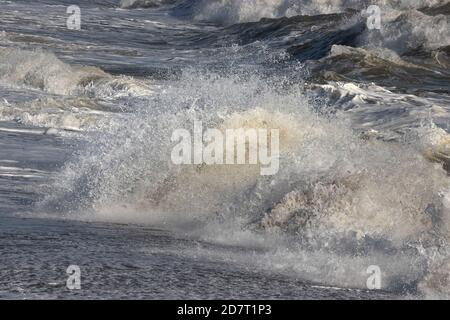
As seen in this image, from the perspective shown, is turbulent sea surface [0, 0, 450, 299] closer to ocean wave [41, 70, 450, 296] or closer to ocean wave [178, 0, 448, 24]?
ocean wave [41, 70, 450, 296]

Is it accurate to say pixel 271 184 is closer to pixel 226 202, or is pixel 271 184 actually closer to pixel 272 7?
pixel 226 202

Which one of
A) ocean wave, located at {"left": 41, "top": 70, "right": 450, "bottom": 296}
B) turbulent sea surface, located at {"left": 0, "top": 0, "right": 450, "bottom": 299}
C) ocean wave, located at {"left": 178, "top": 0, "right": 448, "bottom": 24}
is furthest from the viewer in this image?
ocean wave, located at {"left": 178, "top": 0, "right": 448, "bottom": 24}

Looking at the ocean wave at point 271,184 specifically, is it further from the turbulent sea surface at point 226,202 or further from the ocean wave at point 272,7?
the ocean wave at point 272,7

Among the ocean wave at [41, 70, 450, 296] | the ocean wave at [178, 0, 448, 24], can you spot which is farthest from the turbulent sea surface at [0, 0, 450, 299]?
the ocean wave at [178, 0, 448, 24]

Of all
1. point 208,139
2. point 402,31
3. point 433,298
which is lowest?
point 433,298

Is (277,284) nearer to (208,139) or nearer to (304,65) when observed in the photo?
(208,139)

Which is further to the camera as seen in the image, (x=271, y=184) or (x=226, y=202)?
(x=226, y=202)

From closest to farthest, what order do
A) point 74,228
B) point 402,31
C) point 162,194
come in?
point 74,228
point 162,194
point 402,31

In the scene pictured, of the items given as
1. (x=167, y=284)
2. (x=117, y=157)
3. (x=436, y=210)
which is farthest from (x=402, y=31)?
(x=167, y=284)

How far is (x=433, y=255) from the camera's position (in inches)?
Answer: 294

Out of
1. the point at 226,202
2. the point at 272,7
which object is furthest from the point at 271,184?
the point at 272,7

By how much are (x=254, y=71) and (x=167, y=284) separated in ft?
65.4

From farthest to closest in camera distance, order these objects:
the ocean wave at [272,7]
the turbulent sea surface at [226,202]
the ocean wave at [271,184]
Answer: the ocean wave at [272,7], the ocean wave at [271,184], the turbulent sea surface at [226,202]

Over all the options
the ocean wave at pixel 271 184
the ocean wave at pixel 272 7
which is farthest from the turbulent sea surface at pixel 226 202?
the ocean wave at pixel 272 7
